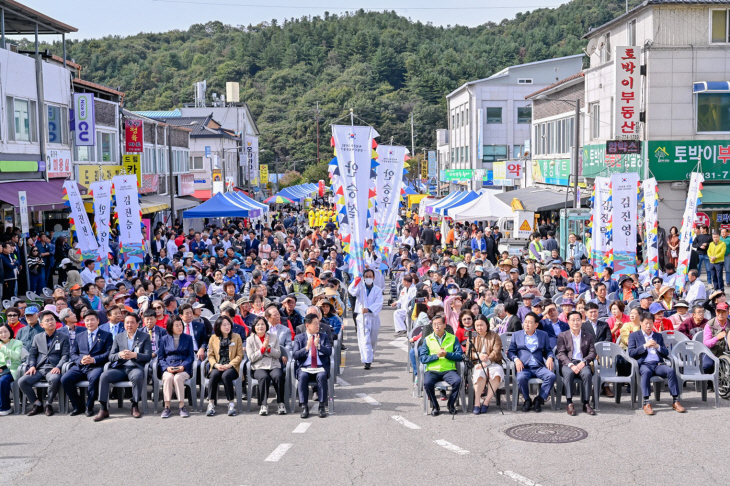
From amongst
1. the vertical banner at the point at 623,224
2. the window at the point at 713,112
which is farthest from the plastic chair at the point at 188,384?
the window at the point at 713,112

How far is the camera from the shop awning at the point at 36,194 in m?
21.1

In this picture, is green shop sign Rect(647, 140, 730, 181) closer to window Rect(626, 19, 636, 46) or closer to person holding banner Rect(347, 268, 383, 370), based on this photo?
window Rect(626, 19, 636, 46)

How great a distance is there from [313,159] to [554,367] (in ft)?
298

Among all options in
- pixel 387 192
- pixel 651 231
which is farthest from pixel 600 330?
pixel 387 192

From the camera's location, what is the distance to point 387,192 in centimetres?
2223

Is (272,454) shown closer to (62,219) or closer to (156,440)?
(156,440)

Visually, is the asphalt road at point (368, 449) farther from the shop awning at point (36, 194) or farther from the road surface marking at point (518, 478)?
the shop awning at point (36, 194)

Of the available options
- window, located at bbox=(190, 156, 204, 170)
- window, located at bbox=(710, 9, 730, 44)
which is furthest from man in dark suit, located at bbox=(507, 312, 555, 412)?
window, located at bbox=(190, 156, 204, 170)

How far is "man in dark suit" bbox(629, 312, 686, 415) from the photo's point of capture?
10516 millimetres

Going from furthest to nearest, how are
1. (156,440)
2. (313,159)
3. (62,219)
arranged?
(313,159) < (62,219) < (156,440)

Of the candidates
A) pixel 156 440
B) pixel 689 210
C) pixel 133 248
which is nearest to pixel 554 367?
pixel 156 440

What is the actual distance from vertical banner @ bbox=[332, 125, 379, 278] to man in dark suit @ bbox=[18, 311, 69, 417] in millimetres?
5106

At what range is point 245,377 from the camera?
1124cm

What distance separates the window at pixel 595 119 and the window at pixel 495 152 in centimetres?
2659
